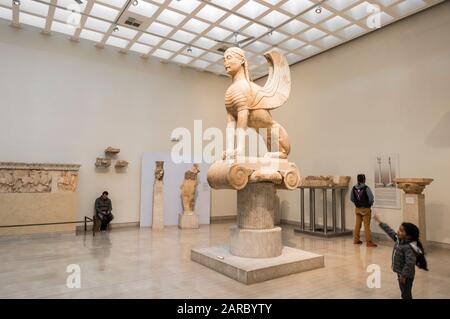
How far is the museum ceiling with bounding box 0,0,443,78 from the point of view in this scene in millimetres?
7535

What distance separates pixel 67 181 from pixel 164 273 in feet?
16.5

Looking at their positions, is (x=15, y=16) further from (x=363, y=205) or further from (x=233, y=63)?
(x=363, y=205)

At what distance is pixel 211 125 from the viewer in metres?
11.8

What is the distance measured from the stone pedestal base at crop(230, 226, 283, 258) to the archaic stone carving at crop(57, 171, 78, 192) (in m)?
5.43

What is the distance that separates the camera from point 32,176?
26.2ft

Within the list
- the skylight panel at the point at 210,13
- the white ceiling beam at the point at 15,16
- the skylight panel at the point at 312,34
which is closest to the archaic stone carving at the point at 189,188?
the skylight panel at the point at 210,13

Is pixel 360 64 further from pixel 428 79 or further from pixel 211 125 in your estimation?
pixel 211 125

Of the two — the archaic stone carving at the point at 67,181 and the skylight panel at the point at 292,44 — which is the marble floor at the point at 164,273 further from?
the skylight panel at the point at 292,44

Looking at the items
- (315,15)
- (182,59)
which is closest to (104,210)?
(182,59)

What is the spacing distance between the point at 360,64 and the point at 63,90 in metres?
8.41

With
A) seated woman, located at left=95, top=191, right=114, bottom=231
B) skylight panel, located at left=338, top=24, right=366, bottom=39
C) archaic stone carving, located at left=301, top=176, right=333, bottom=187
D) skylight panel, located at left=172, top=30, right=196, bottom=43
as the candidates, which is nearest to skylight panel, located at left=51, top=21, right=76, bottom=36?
skylight panel, located at left=172, top=30, right=196, bottom=43

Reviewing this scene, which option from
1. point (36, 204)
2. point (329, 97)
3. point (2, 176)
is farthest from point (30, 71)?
point (329, 97)

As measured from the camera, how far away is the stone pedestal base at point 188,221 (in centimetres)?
984

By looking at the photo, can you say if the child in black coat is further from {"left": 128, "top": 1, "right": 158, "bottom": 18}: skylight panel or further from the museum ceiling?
{"left": 128, "top": 1, "right": 158, "bottom": 18}: skylight panel
